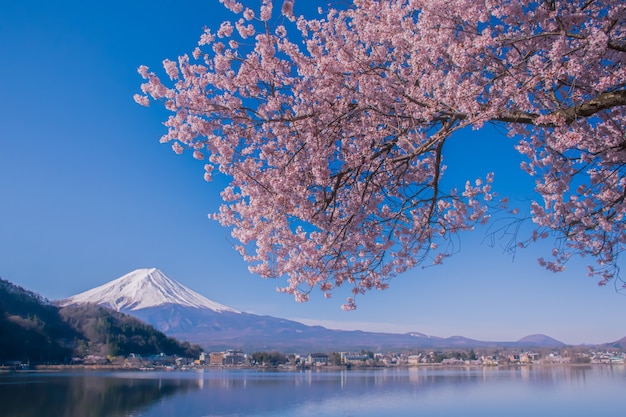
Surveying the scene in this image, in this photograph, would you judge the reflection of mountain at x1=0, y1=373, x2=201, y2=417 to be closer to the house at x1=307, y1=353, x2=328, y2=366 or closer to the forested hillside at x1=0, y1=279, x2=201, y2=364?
the forested hillside at x1=0, y1=279, x2=201, y2=364

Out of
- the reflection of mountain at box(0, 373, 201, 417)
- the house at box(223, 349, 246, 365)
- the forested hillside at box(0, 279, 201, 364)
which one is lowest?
the house at box(223, 349, 246, 365)

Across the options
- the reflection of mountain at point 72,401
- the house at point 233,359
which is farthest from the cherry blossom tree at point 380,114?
the house at point 233,359

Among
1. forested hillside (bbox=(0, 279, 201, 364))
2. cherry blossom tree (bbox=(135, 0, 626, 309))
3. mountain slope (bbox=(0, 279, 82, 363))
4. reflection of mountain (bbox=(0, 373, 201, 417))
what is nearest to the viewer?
cherry blossom tree (bbox=(135, 0, 626, 309))

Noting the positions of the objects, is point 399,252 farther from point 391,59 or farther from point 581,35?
point 581,35

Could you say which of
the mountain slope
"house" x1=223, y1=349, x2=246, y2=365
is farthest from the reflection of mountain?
"house" x1=223, y1=349, x2=246, y2=365

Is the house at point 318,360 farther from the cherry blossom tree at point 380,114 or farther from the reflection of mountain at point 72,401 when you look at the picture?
the cherry blossom tree at point 380,114

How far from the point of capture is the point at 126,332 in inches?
2009

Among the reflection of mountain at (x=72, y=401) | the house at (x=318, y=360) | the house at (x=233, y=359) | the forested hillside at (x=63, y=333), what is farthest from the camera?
the house at (x=233, y=359)

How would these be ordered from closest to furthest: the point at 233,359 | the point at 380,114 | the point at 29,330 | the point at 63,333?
1. the point at 380,114
2. the point at 29,330
3. the point at 63,333
4. the point at 233,359

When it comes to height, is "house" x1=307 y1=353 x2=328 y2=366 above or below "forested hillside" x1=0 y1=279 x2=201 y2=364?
below

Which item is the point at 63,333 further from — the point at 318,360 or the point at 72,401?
the point at 72,401

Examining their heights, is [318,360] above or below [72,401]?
below

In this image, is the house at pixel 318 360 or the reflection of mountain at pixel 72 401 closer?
the reflection of mountain at pixel 72 401

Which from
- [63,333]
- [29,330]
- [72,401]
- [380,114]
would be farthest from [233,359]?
[380,114]
